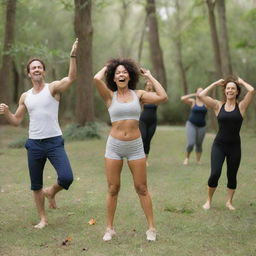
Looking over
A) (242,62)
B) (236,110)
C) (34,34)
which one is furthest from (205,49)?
(236,110)

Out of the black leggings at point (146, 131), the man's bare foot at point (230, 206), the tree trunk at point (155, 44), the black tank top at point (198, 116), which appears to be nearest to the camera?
the man's bare foot at point (230, 206)

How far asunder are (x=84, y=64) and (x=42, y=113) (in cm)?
1265

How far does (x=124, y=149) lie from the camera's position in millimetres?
5461

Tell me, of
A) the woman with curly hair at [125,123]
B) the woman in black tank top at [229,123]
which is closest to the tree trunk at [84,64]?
the woman in black tank top at [229,123]

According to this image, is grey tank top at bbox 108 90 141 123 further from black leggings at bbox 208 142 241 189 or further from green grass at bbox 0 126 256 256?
black leggings at bbox 208 142 241 189

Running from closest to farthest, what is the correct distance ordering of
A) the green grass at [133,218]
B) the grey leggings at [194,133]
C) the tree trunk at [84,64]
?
the green grass at [133,218], the grey leggings at [194,133], the tree trunk at [84,64]

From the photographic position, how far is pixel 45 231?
6074mm

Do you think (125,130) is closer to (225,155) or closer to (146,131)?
(225,155)

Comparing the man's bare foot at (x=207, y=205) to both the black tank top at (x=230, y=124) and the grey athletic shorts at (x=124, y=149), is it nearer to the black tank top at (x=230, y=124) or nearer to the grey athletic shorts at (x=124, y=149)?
the black tank top at (x=230, y=124)

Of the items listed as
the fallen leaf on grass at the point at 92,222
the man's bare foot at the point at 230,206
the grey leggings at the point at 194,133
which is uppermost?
the grey leggings at the point at 194,133

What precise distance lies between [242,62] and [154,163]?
20289 mm

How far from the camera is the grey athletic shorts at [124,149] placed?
546 centimetres

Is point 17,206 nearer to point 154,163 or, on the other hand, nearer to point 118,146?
point 118,146

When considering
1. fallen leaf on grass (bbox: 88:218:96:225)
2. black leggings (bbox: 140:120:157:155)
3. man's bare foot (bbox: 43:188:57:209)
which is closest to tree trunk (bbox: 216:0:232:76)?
A: black leggings (bbox: 140:120:157:155)
